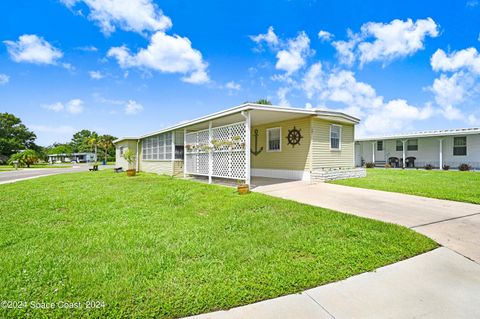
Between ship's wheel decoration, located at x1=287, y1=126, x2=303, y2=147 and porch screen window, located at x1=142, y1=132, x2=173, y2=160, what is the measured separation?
7.62m

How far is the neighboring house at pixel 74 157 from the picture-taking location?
59688mm

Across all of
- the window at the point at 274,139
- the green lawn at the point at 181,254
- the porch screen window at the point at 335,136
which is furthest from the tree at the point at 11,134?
the porch screen window at the point at 335,136

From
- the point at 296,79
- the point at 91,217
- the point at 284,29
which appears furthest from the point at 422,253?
the point at 296,79

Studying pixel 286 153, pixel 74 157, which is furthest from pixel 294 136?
pixel 74 157

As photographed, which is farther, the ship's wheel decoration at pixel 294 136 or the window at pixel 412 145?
the window at pixel 412 145

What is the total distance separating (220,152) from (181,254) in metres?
7.12

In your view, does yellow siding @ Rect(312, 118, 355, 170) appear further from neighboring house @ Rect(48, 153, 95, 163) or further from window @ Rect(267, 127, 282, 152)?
neighboring house @ Rect(48, 153, 95, 163)

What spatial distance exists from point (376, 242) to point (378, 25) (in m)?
13.2

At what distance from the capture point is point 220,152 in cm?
1031

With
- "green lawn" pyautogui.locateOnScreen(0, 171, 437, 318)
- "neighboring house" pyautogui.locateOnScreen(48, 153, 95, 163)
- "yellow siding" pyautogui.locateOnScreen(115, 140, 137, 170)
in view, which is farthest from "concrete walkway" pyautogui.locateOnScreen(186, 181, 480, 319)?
"neighboring house" pyautogui.locateOnScreen(48, 153, 95, 163)

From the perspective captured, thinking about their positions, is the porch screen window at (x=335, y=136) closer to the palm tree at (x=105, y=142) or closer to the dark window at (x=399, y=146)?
the dark window at (x=399, y=146)

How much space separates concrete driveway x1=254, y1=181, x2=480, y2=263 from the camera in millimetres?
3855

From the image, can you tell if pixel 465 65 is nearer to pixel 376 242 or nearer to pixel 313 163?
pixel 313 163

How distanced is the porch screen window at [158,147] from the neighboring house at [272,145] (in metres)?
0.98
